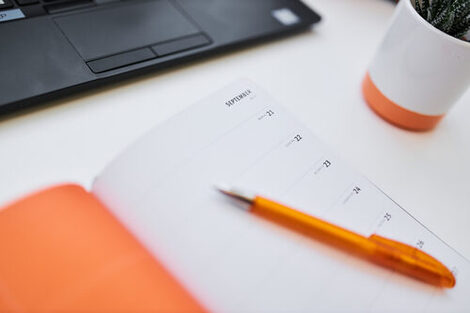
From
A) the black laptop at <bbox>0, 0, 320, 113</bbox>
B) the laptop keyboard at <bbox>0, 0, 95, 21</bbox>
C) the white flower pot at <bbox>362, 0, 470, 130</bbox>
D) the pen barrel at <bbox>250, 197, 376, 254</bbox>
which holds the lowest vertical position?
the pen barrel at <bbox>250, 197, 376, 254</bbox>

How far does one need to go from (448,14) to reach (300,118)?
157 mm

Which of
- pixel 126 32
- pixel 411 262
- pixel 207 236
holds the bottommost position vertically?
pixel 411 262

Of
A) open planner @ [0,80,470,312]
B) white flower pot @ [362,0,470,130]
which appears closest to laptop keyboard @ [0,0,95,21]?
open planner @ [0,80,470,312]

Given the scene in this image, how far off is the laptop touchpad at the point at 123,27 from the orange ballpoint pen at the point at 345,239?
7.7 inches

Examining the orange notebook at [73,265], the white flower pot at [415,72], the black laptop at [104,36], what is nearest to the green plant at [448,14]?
the white flower pot at [415,72]

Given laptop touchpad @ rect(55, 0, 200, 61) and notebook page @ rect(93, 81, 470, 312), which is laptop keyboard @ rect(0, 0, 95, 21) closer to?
laptop touchpad @ rect(55, 0, 200, 61)

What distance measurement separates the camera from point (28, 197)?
26cm

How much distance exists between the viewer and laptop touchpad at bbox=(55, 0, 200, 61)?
0.39 meters

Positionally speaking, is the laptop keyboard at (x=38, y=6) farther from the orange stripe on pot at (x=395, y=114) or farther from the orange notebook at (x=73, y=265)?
the orange stripe on pot at (x=395, y=114)

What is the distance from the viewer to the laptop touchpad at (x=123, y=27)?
39 cm

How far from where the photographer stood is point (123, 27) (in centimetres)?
42

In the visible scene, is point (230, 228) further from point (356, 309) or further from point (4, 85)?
point (4, 85)

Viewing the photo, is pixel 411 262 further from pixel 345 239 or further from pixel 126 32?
pixel 126 32

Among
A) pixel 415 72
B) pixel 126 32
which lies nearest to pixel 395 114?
pixel 415 72
